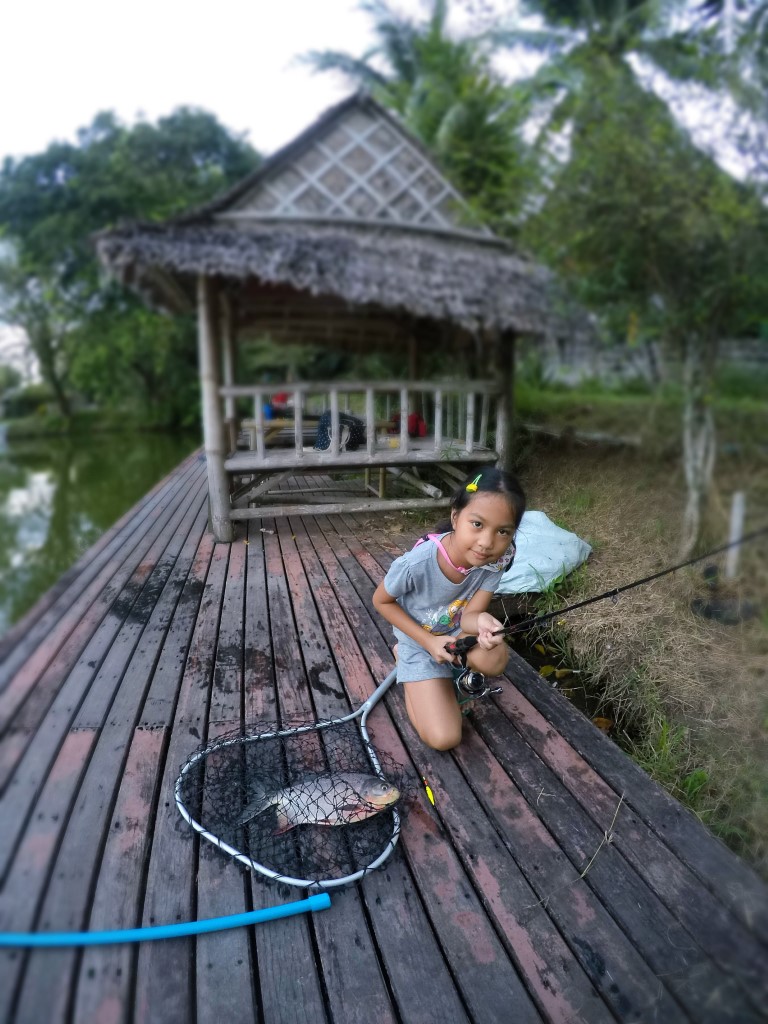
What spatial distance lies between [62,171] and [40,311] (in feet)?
1.83

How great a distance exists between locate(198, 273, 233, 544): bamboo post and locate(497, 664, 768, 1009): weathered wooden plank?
1.71 metres

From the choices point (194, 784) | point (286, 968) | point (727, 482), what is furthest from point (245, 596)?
point (727, 482)

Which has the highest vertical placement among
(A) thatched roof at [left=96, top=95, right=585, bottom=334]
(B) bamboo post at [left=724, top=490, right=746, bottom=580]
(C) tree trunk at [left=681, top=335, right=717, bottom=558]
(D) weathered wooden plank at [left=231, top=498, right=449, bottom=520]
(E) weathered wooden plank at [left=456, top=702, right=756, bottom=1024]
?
(A) thatched roof at [left=96, top=95, right=585, bottom=334]

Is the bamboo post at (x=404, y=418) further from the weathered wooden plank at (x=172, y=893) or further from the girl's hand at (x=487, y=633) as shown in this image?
the weathered wooden plank at (x=172, y=893)

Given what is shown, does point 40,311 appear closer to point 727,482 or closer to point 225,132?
point 225,132

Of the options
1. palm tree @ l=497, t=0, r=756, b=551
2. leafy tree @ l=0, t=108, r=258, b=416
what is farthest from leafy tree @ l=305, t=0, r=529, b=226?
leafy tree @ l=0, t=108, r=258, b=416

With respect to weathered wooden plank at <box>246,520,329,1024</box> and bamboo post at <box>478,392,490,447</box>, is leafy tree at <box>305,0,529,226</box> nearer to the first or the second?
bamboo post at <box>478,392,490,447</box>

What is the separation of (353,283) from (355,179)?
14.0 inches

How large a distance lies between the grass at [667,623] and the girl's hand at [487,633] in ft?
0.66

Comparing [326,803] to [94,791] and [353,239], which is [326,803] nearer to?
[94,791]

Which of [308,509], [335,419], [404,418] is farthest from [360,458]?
[308,509]

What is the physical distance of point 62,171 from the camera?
186 centimetres

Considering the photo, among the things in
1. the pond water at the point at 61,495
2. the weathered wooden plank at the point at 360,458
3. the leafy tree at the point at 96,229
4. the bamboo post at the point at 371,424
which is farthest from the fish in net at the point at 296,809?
the leafy tree at the point at 96,229

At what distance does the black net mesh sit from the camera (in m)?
1.06
